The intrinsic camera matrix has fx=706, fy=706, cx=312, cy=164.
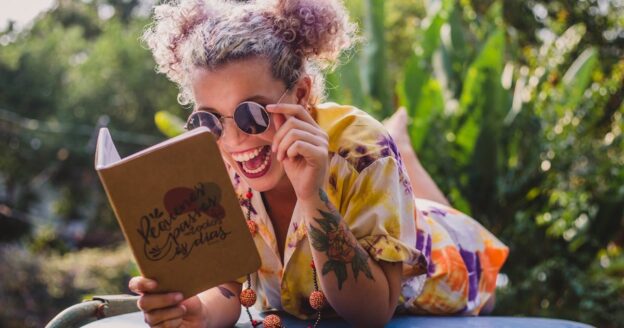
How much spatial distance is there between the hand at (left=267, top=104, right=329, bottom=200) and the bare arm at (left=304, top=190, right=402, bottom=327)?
37 mm

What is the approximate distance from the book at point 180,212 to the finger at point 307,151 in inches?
4.9

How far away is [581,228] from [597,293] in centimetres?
34

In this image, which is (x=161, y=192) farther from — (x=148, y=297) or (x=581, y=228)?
(x=581, y=228)

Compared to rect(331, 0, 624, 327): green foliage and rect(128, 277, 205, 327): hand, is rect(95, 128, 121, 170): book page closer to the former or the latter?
rect(128, 277, 205, 327): hand

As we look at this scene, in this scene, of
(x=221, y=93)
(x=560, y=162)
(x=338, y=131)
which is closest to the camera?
(x=221, y=93)

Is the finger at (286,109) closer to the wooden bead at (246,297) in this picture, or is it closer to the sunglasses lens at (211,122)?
the sunglasses lens at (211,122)

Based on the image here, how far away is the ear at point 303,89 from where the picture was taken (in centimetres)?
135

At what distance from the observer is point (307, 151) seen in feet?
3.73

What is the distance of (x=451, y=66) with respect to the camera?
14.4 ft

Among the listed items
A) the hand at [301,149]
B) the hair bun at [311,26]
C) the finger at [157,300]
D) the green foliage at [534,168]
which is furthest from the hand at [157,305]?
the green foliage at [534,168]

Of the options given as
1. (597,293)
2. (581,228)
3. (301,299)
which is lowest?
(597,293)

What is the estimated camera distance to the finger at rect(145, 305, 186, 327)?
3.70 ft

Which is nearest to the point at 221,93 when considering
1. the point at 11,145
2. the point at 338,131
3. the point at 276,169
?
the point at 276,169

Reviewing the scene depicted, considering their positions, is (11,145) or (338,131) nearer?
(338,131)
